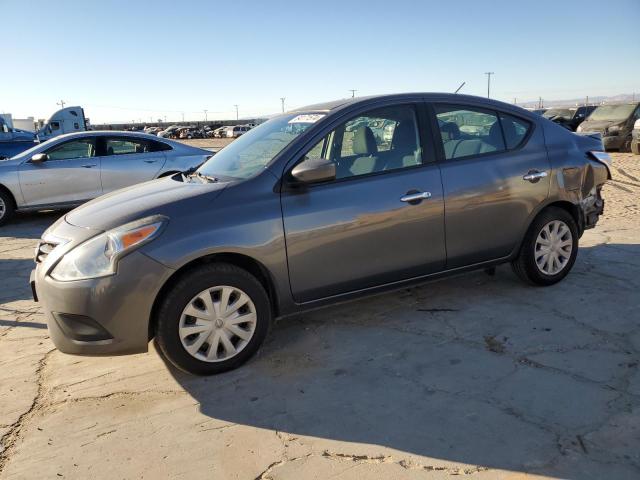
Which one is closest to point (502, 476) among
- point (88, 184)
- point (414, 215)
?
point (414, 215)

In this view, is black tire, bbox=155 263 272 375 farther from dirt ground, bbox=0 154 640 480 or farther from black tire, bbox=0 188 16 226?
black tire, bbox=0 188 16 226

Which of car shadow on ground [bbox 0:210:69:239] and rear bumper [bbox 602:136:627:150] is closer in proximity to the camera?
car shadow on ground [bbox 0:210:69:239]

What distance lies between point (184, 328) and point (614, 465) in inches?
92.2

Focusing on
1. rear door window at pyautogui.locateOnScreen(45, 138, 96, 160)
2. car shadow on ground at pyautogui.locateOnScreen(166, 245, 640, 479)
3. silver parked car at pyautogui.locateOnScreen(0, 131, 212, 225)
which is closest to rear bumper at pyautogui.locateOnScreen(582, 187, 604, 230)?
car shadow on ground at pyautogui.locateOnScreen(166, 245, 640, 479)

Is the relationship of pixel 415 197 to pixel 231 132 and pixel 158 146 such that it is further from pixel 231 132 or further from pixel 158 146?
pixel 231 132

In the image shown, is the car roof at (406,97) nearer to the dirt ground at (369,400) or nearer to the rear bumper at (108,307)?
the dirt ground at (369,400)

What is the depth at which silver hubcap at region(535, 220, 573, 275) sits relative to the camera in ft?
15.0

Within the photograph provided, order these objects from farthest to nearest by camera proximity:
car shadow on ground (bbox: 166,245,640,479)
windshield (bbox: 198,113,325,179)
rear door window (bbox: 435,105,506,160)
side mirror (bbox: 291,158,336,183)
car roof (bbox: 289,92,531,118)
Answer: rear door window (bbox: 435,105,506,160), car roof (bbox: 289,92,531,118), windshield (bbox: 198,113,325,179), side mirror (bbox: 291,158,336,183), car shadow on ground (bbox: 166,245,640,479)

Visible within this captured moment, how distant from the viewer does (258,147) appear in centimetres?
402

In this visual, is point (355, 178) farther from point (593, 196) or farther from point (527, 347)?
point (593, 196)

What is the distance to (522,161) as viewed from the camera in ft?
14.4

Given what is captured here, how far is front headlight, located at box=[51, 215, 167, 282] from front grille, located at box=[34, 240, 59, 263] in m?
0.30

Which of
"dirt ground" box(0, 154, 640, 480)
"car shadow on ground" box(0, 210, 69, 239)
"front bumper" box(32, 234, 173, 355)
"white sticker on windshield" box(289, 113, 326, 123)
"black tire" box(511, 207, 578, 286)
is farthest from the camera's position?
"car shadow on ground" box(0, 210, 69, 239)

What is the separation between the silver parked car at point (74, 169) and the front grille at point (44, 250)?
212 inches
